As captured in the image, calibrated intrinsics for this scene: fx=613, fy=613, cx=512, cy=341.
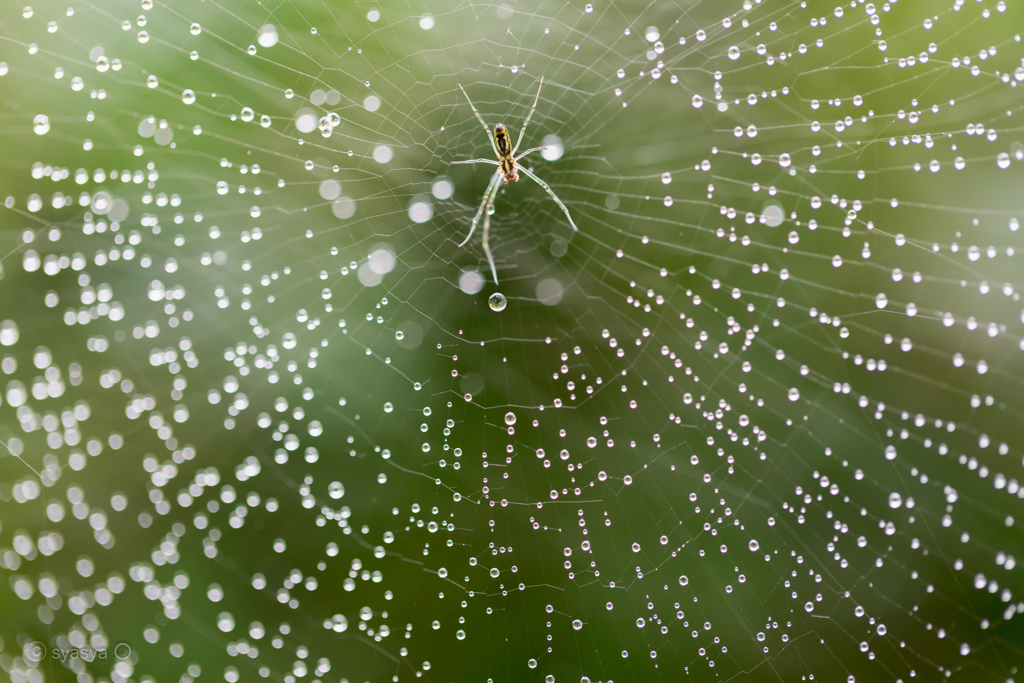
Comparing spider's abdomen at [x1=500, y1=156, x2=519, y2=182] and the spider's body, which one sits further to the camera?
spider's abdomen at [x1=500, y1=156, x2=519, y2=182]

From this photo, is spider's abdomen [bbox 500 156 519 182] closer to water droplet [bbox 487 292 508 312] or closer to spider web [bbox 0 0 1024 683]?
spider web [bbox 0 0 1024 683]

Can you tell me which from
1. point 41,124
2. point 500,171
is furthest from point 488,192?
point 41,124

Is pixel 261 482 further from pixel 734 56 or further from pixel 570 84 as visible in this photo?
pixel 734 56

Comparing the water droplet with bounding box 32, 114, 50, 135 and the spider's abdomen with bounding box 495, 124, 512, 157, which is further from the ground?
the water droplet with bounding box 32, 114, 50, 135

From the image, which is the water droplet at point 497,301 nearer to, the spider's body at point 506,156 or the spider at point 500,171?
the spider at point 500,171

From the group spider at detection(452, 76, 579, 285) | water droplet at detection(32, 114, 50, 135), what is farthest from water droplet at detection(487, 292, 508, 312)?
water droplet at detection(32, 114, 50, 135)

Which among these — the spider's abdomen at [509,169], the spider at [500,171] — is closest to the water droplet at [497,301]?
the spider at [500,171]

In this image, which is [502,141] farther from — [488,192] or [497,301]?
[497,301]

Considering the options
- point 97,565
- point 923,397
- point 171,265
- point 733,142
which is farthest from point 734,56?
point 97,565
